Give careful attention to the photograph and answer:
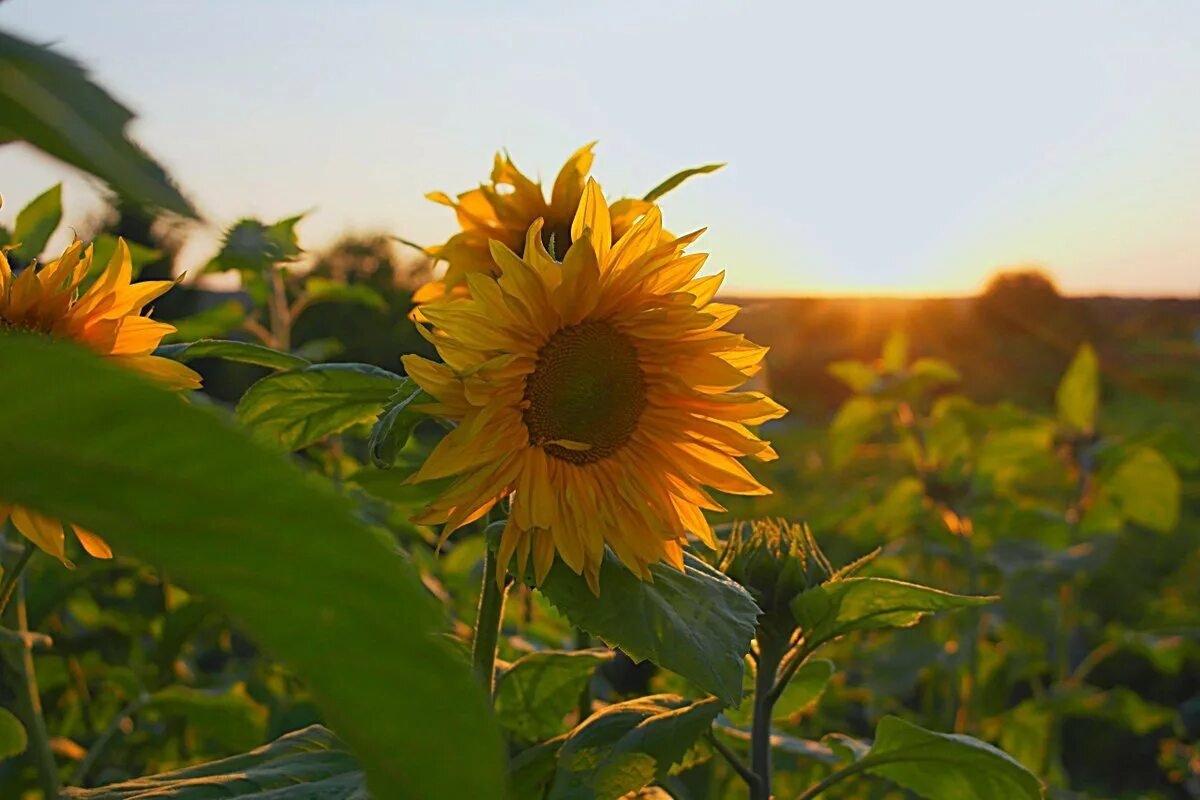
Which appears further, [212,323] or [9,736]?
[212,323]

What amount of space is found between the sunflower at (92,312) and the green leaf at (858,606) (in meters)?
0.39

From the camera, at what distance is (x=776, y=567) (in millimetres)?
728

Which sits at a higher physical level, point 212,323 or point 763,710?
point 212,323

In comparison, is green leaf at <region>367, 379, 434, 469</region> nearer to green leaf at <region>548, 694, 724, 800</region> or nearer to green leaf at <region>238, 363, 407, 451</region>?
green leaf at <region>238, 363, 407, 451</region>

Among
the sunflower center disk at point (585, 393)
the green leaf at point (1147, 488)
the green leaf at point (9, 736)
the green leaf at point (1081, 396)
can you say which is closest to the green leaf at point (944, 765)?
the sunflower center disk at point (585, 393)

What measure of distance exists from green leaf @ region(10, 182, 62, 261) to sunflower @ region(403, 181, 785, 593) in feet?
1.60

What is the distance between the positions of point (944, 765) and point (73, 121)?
25.9 inches

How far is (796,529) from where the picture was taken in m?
0.75

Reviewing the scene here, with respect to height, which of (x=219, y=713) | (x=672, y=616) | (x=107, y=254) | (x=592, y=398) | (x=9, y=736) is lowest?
(x=219, y=713)

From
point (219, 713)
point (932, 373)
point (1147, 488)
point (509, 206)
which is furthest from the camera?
point (932, 373)

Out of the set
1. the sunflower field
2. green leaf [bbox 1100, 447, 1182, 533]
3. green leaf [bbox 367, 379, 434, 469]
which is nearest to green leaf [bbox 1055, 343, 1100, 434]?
the sunflower field

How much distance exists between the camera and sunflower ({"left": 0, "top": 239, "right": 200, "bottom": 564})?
640mm

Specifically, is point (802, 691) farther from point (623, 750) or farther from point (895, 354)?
point (895, 354)

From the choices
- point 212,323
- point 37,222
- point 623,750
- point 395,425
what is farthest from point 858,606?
point 212,323
